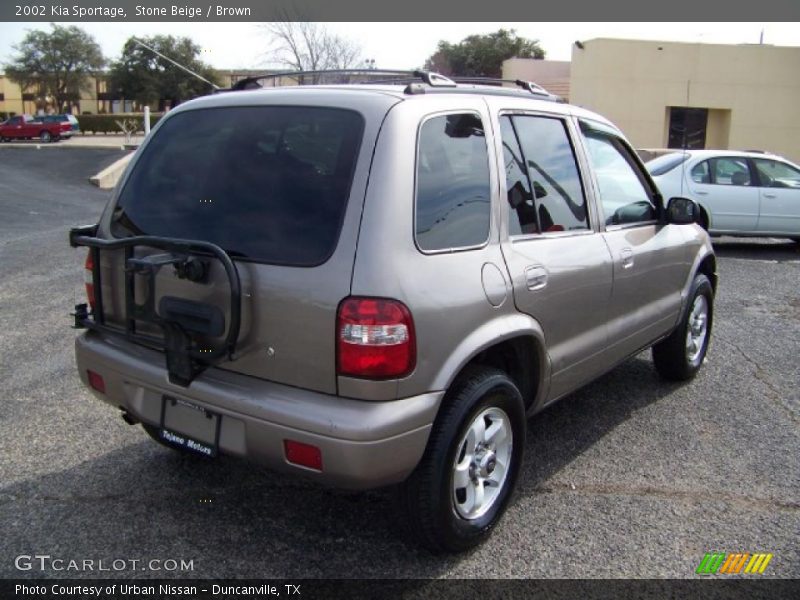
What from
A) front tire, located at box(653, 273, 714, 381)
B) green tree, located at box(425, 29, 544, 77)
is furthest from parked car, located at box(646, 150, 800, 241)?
green tree, located at box(425, 29, 544, 77)

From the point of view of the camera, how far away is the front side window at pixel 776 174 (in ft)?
37.4

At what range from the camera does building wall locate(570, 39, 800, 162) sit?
28.2m

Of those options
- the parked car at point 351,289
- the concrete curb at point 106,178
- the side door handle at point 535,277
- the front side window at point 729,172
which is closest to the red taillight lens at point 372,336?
the parked car at point 351,289

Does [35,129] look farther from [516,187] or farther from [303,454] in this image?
[303,454]

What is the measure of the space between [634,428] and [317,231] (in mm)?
2720

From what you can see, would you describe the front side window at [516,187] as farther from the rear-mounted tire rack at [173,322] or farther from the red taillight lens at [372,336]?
the rear-mounted tire rack at [173,322]

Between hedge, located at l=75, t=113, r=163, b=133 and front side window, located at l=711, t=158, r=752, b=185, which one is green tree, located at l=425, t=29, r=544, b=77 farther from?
front side window, located at l=711, t=158, r=752, b=185

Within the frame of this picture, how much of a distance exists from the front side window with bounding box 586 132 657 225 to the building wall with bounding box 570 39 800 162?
26.0 meters

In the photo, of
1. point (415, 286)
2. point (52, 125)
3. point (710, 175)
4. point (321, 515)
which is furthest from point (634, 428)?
point (52, 125)

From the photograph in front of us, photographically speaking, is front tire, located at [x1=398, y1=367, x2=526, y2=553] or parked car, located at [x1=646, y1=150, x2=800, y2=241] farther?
parked car, located at [x1=646, y1=150, x2=800, y2=241]

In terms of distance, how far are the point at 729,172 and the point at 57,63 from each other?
218 ft

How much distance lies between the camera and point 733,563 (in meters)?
3.03

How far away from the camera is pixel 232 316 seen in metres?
2.64

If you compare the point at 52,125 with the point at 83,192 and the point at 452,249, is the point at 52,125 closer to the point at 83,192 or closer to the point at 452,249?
the point at 83,192
